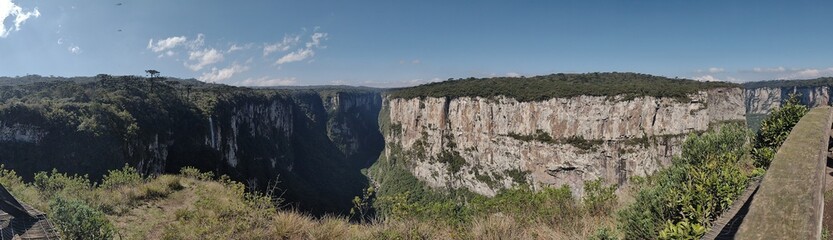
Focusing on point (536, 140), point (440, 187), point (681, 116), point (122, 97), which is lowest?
point (440, 187)

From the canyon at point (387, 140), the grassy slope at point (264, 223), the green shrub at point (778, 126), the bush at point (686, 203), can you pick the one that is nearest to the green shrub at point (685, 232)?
the bush at point (686, 203)

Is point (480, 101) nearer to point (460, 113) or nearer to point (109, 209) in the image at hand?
point (460, 113)

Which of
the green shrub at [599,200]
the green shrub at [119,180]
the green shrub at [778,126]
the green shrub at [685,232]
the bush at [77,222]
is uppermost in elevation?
the green shrub at [778,126]

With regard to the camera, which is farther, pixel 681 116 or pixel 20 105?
pixel 681 116

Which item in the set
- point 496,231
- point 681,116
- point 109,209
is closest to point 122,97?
point 109,209

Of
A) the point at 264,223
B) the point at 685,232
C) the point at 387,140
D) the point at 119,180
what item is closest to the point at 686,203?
the point at 685,232

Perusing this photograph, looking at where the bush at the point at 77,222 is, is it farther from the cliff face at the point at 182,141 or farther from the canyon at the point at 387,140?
the canyon at the point at 387,140

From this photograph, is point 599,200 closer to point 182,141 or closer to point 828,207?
point 828,207
